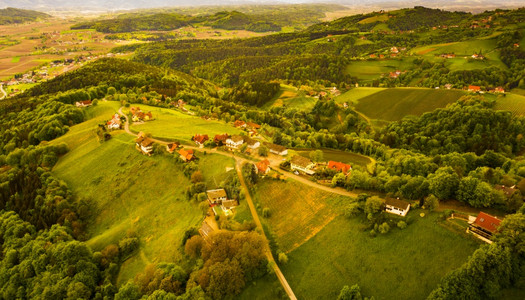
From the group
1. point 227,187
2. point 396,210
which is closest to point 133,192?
point 227,187

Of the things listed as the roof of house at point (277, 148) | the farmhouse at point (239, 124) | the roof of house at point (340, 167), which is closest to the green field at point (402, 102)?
the farmhouse at point (239, 124)

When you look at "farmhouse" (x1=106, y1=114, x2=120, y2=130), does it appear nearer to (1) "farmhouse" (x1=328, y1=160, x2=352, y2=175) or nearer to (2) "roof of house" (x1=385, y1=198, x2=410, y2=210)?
(1) "farmhouse" (x1=328, y1=160, x2=352, y2=175)

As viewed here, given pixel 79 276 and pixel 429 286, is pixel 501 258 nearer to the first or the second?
pixel 429 286

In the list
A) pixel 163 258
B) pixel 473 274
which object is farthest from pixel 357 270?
pixel 163 258

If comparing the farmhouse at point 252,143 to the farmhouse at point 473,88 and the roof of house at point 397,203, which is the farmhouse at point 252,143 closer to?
the roof of house at point 397,203

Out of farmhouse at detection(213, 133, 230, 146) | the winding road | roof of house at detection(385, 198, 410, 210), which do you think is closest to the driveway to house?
the winding road
